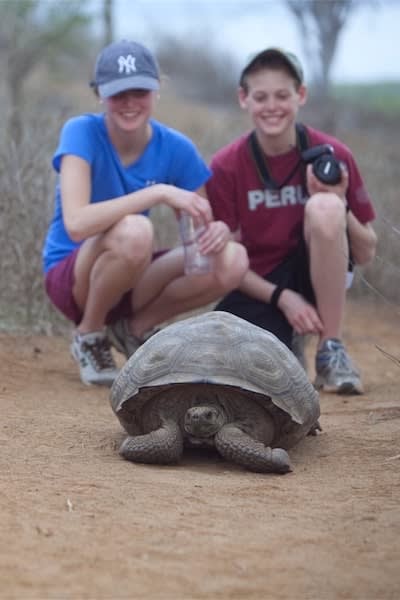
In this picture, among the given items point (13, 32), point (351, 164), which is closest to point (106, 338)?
point (351, 164)

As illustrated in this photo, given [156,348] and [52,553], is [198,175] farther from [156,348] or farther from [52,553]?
[52,553]

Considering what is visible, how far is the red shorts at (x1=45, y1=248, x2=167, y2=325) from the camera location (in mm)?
5492

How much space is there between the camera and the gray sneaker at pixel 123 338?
5727 mm

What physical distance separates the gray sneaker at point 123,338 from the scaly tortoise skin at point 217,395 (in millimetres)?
1588

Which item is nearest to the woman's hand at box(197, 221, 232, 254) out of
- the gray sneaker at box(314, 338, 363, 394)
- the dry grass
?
the gray sneaker at box(314, 338, 363, 394)

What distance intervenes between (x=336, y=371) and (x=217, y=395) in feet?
5.41

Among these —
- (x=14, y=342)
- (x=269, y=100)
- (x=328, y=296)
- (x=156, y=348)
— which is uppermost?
(x=269, y=100)

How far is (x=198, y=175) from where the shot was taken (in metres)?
5.57

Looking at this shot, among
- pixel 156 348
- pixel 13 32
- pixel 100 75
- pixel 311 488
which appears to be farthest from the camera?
pixel 13 32

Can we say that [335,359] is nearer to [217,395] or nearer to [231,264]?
[231,264]

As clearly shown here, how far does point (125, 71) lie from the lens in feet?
17.0

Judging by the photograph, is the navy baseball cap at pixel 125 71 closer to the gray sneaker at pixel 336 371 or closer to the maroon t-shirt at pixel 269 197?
the maroon t-shirt at pixel 269 197

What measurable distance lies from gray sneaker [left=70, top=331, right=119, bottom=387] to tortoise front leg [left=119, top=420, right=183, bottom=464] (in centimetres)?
158

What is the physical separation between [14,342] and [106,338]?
1.06 meters
